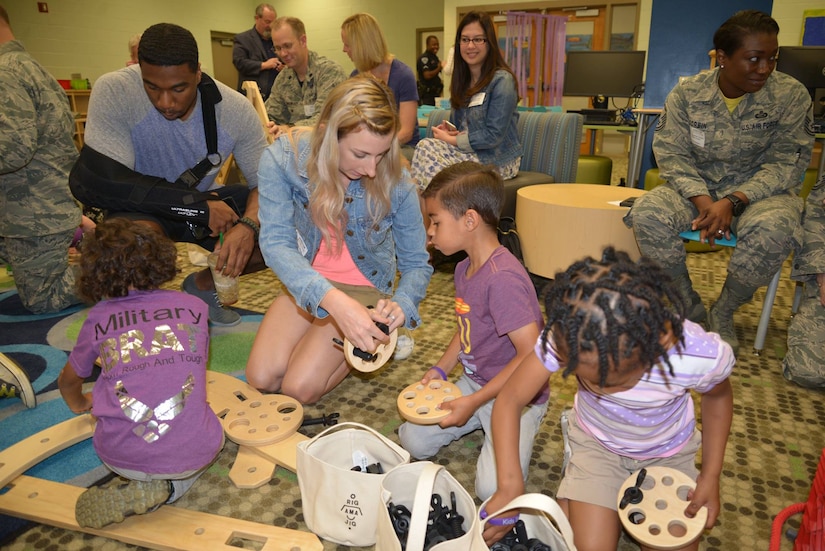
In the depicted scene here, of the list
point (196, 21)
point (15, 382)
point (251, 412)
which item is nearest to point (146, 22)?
point (196, 21)

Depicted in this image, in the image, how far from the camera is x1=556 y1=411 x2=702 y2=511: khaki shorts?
128 centimetres

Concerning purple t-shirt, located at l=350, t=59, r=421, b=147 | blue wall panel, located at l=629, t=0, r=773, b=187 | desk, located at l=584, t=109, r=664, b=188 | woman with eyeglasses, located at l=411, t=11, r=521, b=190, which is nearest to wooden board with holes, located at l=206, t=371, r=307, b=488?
woman with eyeglasses, located at l=411, t=11, r=521, b=190

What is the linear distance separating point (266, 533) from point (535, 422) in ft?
2.51

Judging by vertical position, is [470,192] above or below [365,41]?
below

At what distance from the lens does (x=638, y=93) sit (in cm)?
564

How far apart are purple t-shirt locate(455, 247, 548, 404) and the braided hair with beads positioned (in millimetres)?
414

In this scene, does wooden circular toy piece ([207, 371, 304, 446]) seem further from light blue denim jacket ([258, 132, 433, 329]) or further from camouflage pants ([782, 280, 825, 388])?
camouflage pants ([782, 280, 825, 388])

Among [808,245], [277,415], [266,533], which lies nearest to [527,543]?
[266,533]

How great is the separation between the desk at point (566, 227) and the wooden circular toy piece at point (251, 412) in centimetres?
138

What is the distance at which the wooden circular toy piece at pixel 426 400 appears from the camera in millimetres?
1486

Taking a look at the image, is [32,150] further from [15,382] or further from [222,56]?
[222,56]

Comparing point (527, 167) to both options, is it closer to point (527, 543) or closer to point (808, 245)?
point (808, 245)

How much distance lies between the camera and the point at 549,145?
11.6 ft

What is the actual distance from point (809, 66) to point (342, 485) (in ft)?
14.1
